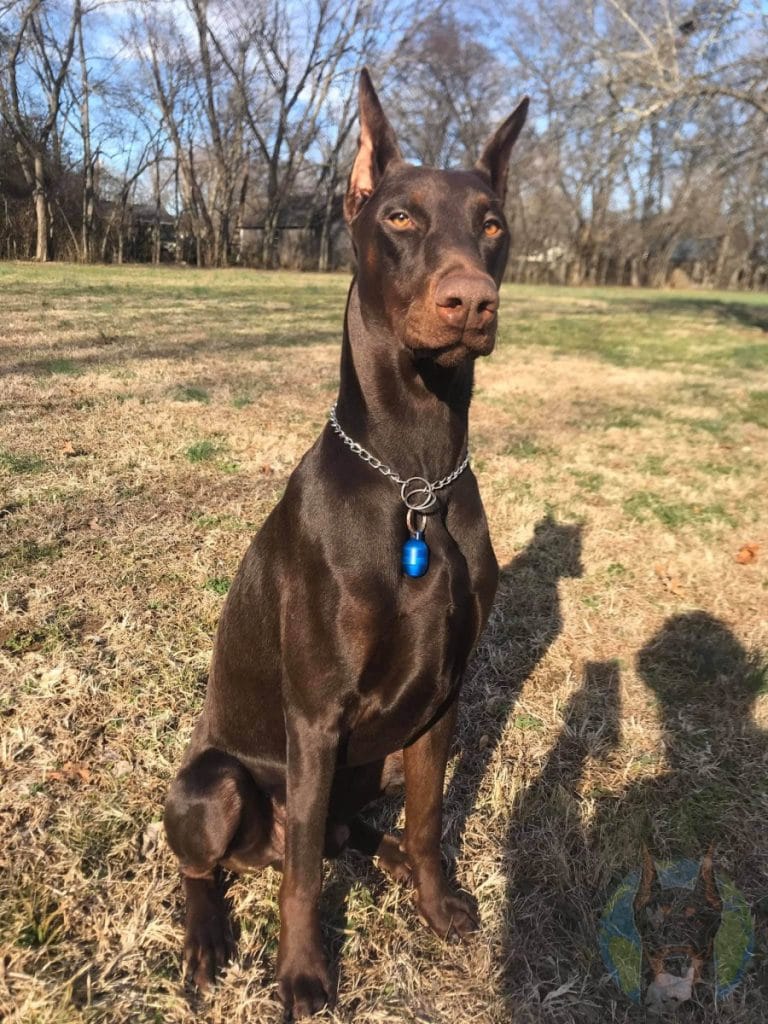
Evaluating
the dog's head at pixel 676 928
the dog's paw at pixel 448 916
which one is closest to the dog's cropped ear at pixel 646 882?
the dog's head at pixel 676 928

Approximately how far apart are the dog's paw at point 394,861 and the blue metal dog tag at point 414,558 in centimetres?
94

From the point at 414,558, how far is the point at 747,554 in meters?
3.25

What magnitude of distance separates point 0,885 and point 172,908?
46cm

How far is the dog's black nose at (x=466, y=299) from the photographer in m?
1.59

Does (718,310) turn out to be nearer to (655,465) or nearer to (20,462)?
(655,465)

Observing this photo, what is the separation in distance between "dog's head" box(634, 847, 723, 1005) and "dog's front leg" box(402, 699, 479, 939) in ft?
1.53

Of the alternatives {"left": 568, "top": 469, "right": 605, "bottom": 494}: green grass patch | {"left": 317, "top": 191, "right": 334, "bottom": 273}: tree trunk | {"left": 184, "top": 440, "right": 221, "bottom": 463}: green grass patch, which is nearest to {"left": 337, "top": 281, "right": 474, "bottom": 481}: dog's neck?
Result: {"left": 184, "top": 440, "right": 221, "bottom": 463}: green grass patch

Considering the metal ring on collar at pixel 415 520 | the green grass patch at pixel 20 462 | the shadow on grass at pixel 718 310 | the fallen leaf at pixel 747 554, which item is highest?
the shadow on grass at pixel 718 310

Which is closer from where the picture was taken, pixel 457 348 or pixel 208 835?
pixel 457 348

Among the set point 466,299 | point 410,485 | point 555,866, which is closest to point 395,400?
point 410,485

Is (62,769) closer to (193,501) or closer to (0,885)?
(0,885)

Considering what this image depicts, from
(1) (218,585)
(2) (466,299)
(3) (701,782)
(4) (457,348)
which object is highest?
(2) (466,299)

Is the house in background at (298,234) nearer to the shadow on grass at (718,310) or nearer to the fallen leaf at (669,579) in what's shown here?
the shadow on grass at (718,310)

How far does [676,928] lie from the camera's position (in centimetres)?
199
